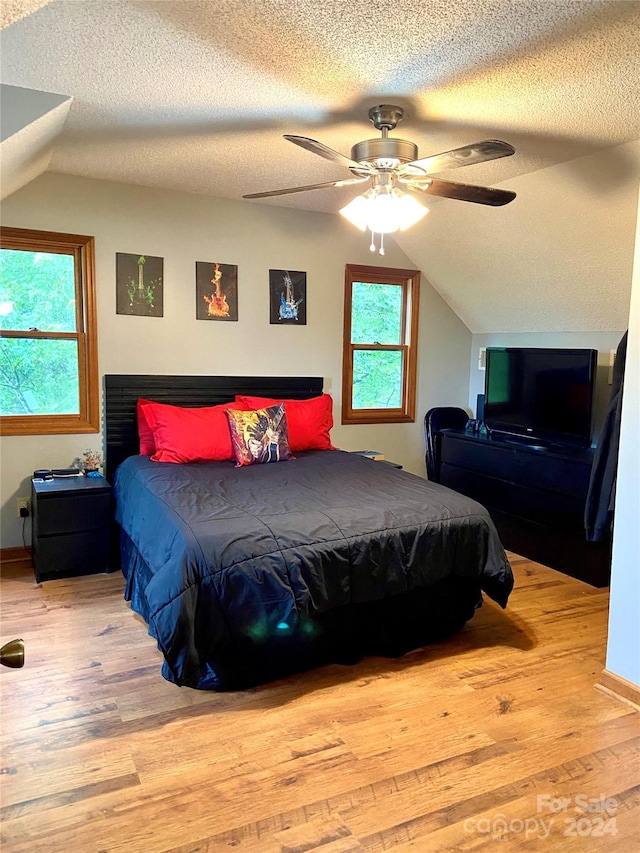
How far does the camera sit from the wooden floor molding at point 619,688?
2504 mm

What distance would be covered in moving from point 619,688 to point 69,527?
115 inches

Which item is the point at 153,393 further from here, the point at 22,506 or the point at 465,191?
the point at 465,191

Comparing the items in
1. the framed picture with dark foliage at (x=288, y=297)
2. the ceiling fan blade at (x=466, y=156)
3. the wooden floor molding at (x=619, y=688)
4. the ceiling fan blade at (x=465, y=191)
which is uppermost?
the ceiling fan blade at (x=466, y=156)

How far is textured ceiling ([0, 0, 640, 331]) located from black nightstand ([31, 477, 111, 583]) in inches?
73.6

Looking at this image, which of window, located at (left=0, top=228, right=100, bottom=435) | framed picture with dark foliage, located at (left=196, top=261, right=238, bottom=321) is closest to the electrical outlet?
window, located at (left=0, top=228, right=100, bottom=435)

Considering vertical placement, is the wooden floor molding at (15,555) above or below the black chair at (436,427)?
below

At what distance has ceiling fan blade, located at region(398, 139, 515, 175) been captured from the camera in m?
2.32

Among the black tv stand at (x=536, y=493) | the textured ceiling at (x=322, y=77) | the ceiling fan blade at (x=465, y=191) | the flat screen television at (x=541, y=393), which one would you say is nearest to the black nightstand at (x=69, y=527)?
the textured ceiling at (x=322, y=77)

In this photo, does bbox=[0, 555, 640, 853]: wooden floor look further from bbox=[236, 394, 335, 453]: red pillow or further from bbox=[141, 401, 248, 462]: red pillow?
bbox=[236, 394, 335, 453]: red pillow

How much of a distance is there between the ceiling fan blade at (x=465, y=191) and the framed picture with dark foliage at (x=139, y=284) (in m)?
1.98

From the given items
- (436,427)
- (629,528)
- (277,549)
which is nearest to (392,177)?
(277,549)

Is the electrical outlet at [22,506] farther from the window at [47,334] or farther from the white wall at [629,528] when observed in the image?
the white wall at [629,528]

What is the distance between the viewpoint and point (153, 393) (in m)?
4.21

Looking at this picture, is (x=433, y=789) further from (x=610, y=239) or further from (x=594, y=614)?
(x=610, y=239)
